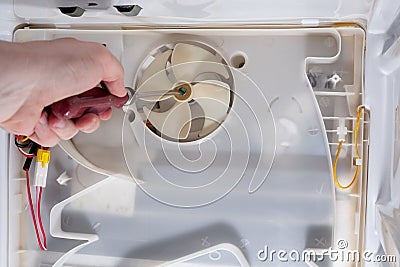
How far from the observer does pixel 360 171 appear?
899mm

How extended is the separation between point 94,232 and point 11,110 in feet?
1.13

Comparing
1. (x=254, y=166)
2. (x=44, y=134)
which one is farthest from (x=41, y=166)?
(x=254, y=166)

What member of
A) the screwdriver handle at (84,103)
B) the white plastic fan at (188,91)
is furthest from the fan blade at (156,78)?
the screwdriver handle at (84,103)

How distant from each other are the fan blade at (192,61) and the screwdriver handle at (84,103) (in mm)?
139

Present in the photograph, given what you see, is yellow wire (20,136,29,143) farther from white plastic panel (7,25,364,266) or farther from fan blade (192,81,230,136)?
fan blade (192,81,230,136)

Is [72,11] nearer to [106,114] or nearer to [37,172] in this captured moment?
[106,114]

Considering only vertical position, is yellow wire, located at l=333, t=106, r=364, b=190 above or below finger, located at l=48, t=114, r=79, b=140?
below

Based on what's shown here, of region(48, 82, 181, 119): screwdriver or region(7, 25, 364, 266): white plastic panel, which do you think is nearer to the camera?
region(48, 82, 181, 119): screwdriver

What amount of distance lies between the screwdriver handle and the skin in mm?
13

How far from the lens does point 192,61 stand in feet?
3.13

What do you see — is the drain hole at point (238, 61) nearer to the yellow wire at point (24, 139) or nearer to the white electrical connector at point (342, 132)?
the white electrical connector at point (342, 132)

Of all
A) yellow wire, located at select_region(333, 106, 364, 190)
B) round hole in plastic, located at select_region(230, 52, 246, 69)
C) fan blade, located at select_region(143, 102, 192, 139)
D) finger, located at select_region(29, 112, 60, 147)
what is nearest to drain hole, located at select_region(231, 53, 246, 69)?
round hole in plastic, located at select_region(230, 52, 246, 69)

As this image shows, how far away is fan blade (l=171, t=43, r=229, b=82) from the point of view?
949 millimetres

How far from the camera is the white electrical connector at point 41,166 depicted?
3.16 feet
